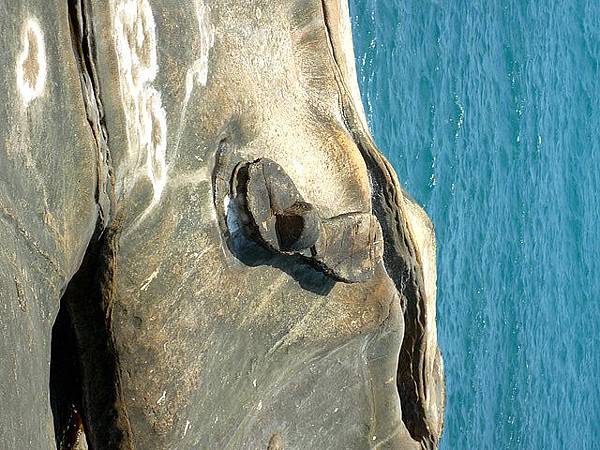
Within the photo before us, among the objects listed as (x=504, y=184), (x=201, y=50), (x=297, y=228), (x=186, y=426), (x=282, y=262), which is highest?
(x=201, y=50)

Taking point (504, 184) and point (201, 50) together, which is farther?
point (504, 184)

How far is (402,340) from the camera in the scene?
2.72 meters

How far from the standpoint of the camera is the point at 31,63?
1684 millimetres

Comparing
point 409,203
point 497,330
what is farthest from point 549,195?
point 409,203

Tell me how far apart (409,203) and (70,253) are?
4.18 ft

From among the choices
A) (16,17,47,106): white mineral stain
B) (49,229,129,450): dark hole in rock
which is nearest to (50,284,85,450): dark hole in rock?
(49,229,129,450): dark hole in rock

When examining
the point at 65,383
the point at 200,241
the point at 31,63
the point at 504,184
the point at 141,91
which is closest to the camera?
the point at 31,63

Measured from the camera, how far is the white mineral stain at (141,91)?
1.89 meters

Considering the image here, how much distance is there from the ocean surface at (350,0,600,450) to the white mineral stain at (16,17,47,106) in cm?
608

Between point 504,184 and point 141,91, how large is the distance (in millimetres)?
8439

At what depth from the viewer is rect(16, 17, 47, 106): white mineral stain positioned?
165cm

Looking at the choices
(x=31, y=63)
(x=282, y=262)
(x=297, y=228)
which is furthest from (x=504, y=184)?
(x=31, y=63)

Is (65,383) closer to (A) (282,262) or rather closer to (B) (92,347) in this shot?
(B) (92,347)

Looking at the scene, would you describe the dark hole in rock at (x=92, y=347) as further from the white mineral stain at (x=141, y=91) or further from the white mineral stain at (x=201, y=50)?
the white mineral stain at (x=201, y=50)
